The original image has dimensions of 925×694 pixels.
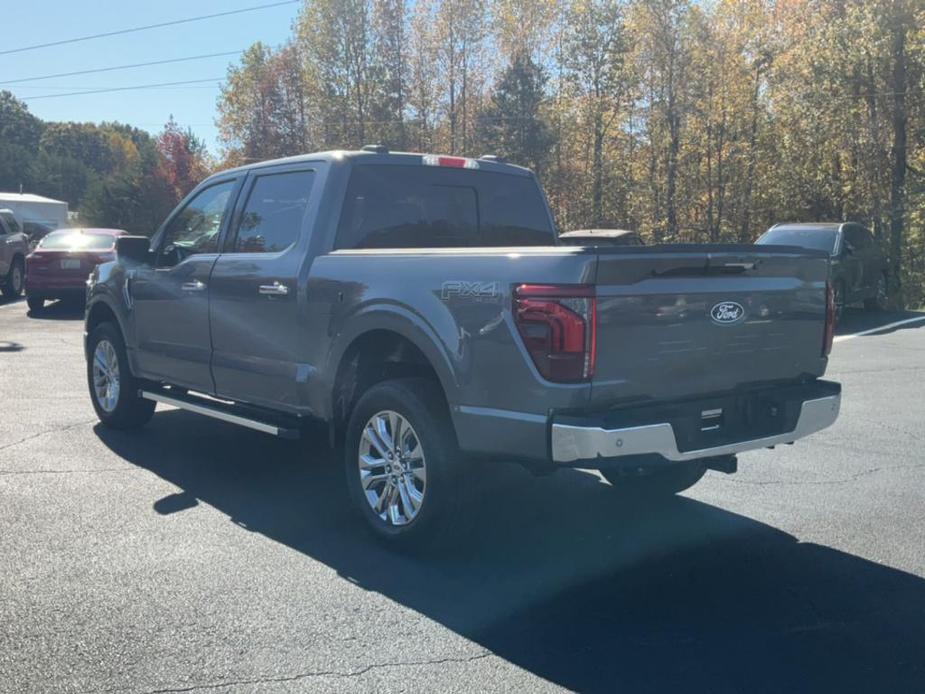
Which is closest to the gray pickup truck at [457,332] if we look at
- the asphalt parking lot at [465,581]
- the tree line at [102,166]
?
the asphalt parking lot at [465,581]

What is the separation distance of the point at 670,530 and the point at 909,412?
172 inches

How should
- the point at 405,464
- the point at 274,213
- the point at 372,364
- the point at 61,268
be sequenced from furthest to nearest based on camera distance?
the point at 61,268, the point at 274,213, the point at 372,364, the point at 405,464

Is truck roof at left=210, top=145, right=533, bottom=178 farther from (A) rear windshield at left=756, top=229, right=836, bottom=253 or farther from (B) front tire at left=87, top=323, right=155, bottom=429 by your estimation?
(A) rear windshield at left=756, top=229, right=836, bottom=253

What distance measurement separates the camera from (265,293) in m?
6.00

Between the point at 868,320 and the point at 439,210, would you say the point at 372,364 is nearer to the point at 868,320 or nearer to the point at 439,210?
the point at 439,210

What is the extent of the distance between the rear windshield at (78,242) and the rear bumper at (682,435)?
1524 centimetres

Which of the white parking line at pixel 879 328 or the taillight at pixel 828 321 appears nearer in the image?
the taillight at pixel 828 321

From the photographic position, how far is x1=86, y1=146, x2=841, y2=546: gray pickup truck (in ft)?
14.2

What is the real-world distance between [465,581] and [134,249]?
399cm

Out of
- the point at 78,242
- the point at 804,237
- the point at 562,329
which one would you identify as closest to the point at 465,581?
the point at 562,329

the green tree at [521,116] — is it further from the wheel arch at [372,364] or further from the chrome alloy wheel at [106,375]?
the wheel arch at [372,364]

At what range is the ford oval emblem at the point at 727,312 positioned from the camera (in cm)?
465

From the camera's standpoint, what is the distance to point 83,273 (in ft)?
57.0

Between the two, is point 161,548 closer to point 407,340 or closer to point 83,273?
point 407,340
